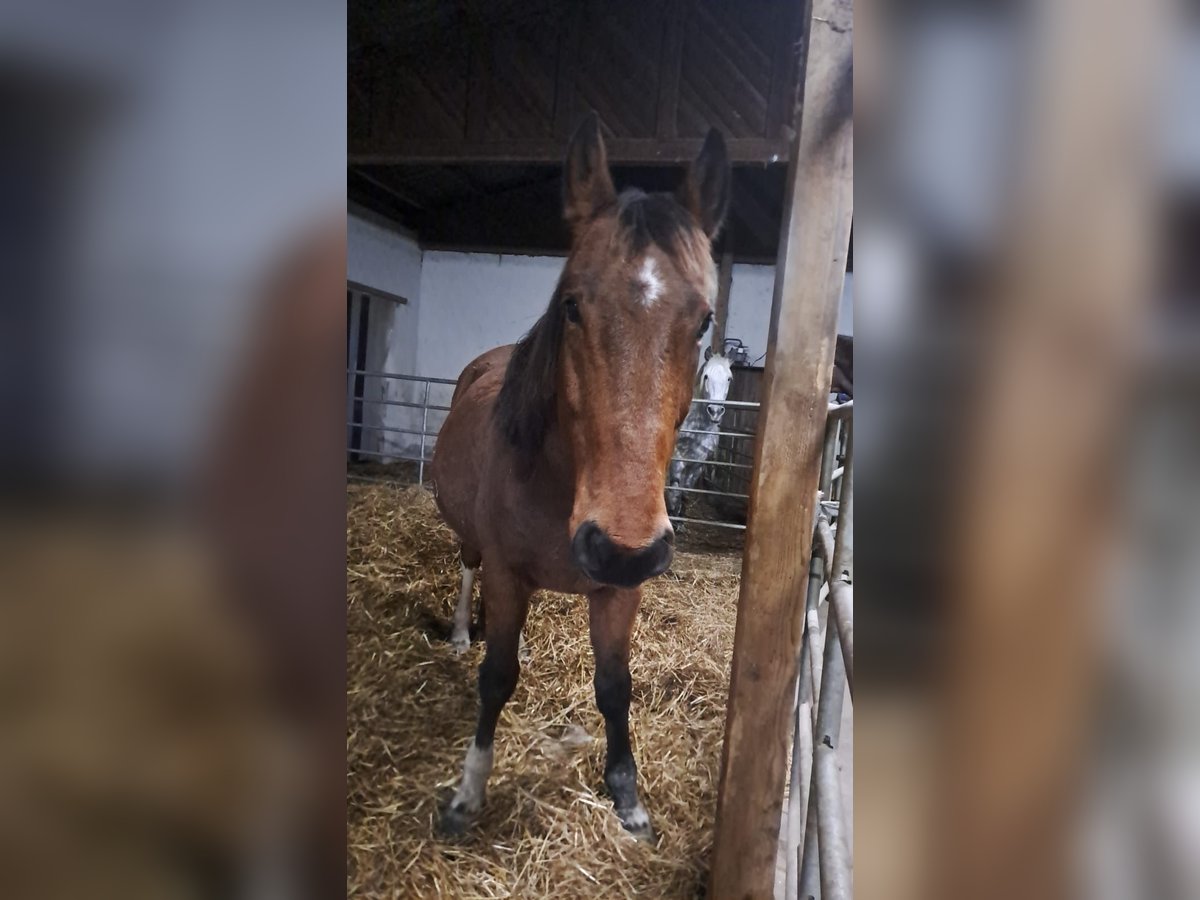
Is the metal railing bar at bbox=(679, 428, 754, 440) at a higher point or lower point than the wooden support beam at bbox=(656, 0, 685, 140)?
lower

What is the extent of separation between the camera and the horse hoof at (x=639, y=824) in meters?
0.83

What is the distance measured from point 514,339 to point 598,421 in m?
0.19

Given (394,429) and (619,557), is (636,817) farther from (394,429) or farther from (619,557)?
(394,429)

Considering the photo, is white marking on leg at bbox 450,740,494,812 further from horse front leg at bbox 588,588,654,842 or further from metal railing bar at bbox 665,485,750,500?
metal railing bar at bbox 665,485,750,500

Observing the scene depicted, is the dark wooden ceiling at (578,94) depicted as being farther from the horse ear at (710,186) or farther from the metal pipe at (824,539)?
the metal pipe at (824,539)

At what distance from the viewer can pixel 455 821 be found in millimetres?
805

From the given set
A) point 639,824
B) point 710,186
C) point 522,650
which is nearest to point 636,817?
point 639,824

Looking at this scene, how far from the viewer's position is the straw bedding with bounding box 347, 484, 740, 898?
77 centimetres

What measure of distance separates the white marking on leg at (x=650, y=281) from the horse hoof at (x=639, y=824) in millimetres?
648

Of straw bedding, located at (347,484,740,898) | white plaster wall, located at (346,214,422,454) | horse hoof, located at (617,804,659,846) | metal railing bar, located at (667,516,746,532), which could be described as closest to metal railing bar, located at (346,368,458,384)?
white plaster wall, located at (346,214,422,454)

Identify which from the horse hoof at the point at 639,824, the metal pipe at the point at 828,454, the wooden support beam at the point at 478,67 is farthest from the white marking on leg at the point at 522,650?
the wooden support beam at the point at 478,67
